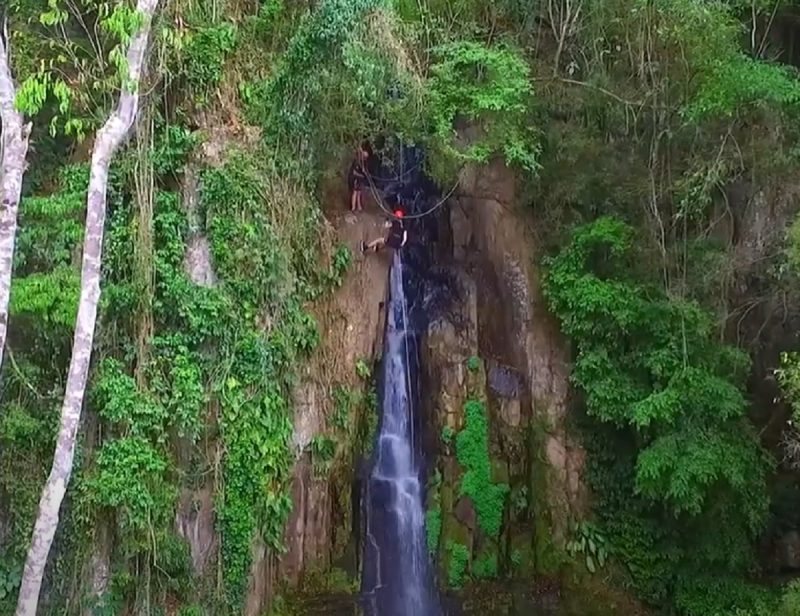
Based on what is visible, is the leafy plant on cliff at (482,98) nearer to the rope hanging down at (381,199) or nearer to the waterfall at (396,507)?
the rope hanging down at (381,199)

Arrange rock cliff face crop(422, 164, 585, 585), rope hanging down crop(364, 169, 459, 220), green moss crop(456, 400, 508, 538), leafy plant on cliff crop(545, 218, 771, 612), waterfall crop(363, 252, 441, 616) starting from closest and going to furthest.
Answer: leafy plant on cliff crop(545, 218, 771, 612)
waterfall crop(363, 252, 441, 616)
rock cliff face crop(422, 164, 585, 585)
green moss crop(456, 400, 508, 538)
rope hanging down crop(364, 169, 459, 220)

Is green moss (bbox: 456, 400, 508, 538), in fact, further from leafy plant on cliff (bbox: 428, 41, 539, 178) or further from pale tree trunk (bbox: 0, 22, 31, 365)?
pale tree trunk (bbox: 0, 22, 31, 365)

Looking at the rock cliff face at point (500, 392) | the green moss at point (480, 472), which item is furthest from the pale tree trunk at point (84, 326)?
the green moss at point (480, 472)

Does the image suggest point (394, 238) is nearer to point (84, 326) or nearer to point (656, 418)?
point (656, 418)

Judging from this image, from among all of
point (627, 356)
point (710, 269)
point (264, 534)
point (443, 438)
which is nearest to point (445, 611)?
point (443, 438)

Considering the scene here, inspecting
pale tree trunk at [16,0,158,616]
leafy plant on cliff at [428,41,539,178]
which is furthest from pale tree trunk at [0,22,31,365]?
leafy plant on cliff at [428,41,539,178]

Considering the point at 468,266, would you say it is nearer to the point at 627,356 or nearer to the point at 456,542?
the point at 627,356

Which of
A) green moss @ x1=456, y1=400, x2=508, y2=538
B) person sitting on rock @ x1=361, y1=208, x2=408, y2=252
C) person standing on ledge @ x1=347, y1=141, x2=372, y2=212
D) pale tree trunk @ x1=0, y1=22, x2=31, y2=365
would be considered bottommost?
green moss @ x1=456, y1=400, x2=508, y2=538

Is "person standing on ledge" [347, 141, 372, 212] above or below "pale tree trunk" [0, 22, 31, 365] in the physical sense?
above
